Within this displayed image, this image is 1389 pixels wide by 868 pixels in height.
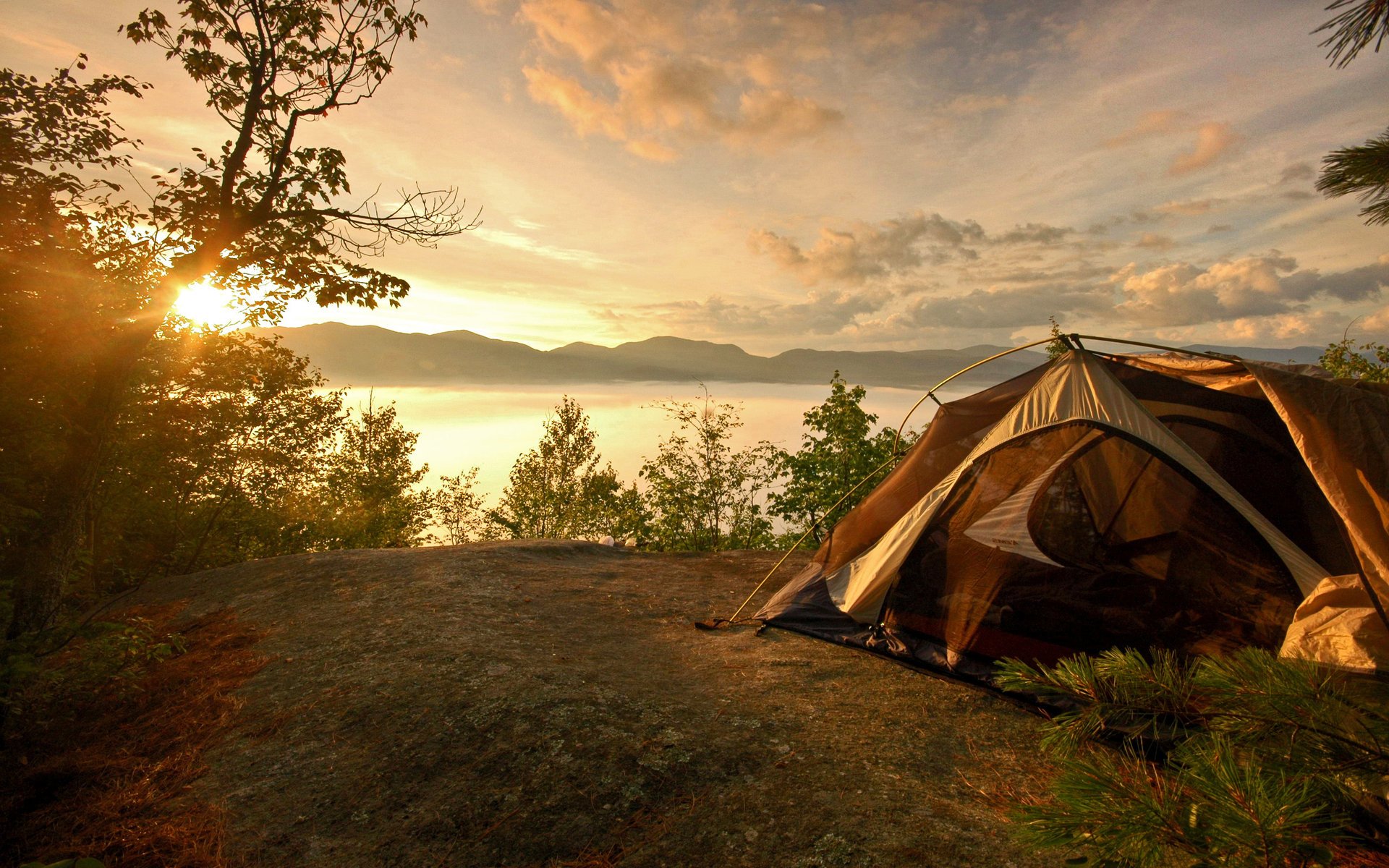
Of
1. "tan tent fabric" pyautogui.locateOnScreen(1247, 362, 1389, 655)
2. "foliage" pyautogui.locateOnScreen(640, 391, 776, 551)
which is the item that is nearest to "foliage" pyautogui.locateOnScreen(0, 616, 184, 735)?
"tan tent fabric" pyautogui.locateOnScreen(1247, 362, 1389, 655)

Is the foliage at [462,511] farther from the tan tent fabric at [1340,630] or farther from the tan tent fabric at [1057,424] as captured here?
the tan tent fabric at [1340,630]

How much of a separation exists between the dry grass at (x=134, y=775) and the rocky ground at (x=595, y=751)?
16cm

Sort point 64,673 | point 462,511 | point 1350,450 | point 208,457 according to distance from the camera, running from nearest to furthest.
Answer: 1. point 1350,450
2. point 64,673
3. point 208,457
4. point 462,511

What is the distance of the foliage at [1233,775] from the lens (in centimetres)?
164

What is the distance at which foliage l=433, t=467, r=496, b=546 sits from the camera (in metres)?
34.3

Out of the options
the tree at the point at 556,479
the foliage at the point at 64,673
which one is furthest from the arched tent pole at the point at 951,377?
the tree at the point at 556,479

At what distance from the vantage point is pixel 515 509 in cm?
3128

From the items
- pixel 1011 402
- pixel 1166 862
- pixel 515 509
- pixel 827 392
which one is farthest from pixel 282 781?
pixel 515 509

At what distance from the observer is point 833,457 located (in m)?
17.0

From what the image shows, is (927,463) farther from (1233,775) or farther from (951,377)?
(1233,775)

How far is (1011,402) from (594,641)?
15.7 feet

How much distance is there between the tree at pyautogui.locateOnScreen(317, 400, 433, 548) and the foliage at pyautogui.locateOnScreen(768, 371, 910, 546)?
16.1 m

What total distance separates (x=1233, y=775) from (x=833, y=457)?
50.9 ft

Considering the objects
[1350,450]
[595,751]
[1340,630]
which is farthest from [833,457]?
[595,751]
